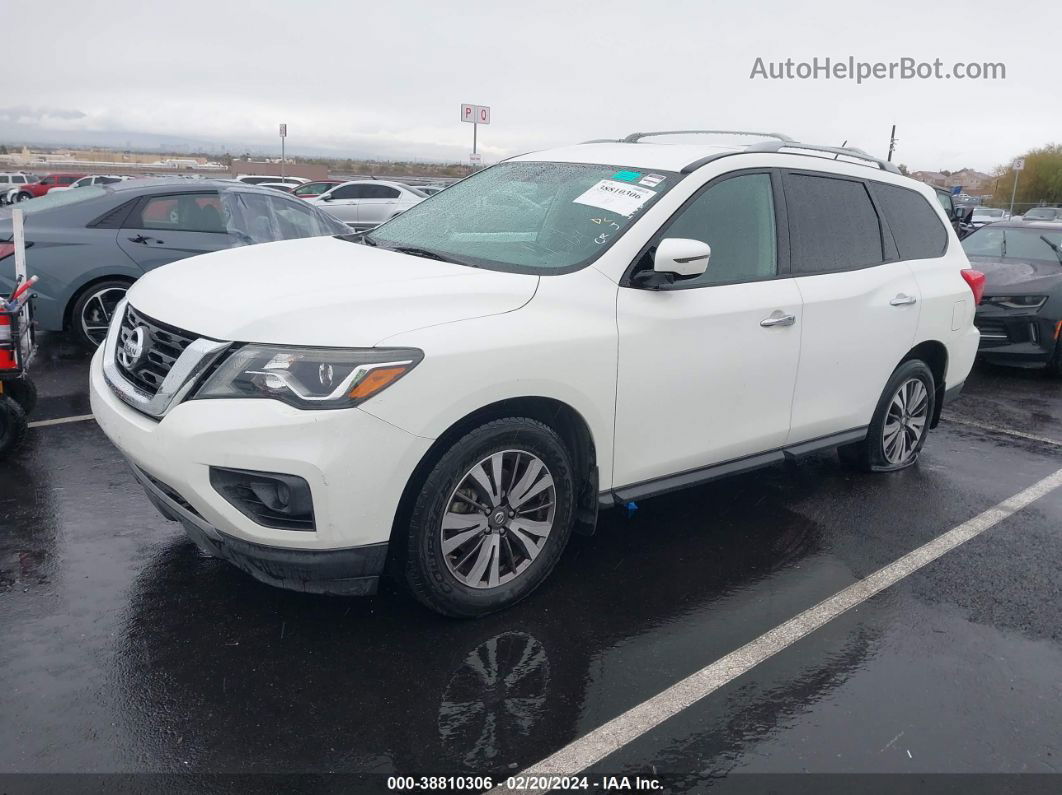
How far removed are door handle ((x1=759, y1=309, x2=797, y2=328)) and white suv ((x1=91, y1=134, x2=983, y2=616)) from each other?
1 cm

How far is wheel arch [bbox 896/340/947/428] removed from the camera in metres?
5.30

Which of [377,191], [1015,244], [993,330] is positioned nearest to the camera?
[993,330]

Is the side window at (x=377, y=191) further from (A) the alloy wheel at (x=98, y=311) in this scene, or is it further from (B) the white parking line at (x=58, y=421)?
(B) the white parking line at (x=58, y=421)

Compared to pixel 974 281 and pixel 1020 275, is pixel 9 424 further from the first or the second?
pixel 1020 275

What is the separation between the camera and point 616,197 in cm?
399

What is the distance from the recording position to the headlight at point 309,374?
2926mm

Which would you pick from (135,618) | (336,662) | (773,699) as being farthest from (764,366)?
(135,618)

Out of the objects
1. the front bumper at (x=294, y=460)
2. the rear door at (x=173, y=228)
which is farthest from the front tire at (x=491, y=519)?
the rear door at (x=173, y=228)

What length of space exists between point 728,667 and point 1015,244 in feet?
28.9

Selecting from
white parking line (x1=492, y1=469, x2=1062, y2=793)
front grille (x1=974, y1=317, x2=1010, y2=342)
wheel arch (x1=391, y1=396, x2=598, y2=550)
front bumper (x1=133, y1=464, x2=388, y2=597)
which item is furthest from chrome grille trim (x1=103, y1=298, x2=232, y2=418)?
front grille (x1=974, y1=317, x2=1010, y2=342)

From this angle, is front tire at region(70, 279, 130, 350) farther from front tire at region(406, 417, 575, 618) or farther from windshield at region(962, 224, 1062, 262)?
windshield at region(962, 224, 1062, 262)

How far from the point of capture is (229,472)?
9.64 feet

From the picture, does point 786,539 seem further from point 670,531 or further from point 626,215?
point 626,215

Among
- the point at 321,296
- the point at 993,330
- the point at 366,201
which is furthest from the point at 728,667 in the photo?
the point at 366,201
